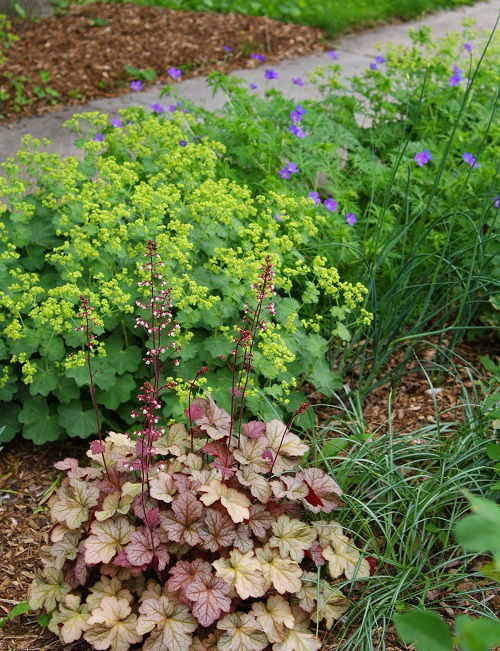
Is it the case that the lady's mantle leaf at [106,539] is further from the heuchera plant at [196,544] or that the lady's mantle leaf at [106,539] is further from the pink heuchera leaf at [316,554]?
the pink heuchera leaf at [316,554]

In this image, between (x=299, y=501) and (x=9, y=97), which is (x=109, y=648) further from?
(x=9, y=97)

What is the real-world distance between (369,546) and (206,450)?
673 mm

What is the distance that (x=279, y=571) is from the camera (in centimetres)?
234

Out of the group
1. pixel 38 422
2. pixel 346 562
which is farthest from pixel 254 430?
pixel 38 422

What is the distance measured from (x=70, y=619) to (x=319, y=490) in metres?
0.86

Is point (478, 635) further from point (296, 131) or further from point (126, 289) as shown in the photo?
point (296, 131)

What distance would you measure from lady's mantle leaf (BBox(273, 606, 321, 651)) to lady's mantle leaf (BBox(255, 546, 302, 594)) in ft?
0.46

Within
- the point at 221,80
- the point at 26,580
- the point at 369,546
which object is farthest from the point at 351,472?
the point at 221,80

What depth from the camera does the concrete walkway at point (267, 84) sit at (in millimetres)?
5625

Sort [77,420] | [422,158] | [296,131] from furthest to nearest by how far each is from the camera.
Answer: [422,158] → [296,131] → [77,420]

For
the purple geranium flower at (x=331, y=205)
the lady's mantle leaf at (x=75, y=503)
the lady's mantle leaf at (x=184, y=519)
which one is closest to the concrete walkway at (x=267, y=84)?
the purple geranium flower at (x=331, y=205)

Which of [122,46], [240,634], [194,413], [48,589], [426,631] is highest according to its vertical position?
[426,631]

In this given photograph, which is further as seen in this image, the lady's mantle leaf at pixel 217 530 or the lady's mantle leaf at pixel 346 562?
the lady's mantle leaf at pixel 346 562

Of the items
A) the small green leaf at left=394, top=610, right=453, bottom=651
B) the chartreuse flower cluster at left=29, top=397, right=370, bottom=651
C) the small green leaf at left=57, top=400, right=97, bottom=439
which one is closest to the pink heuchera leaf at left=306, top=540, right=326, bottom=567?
the chartreuse flower cluster at left=29, top=397, right=370, bottom=651
